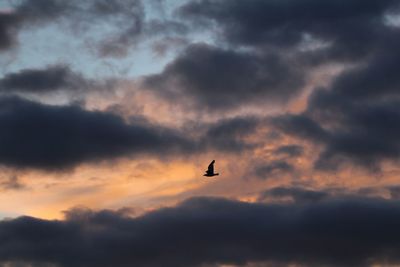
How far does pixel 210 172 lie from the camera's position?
132 meters
